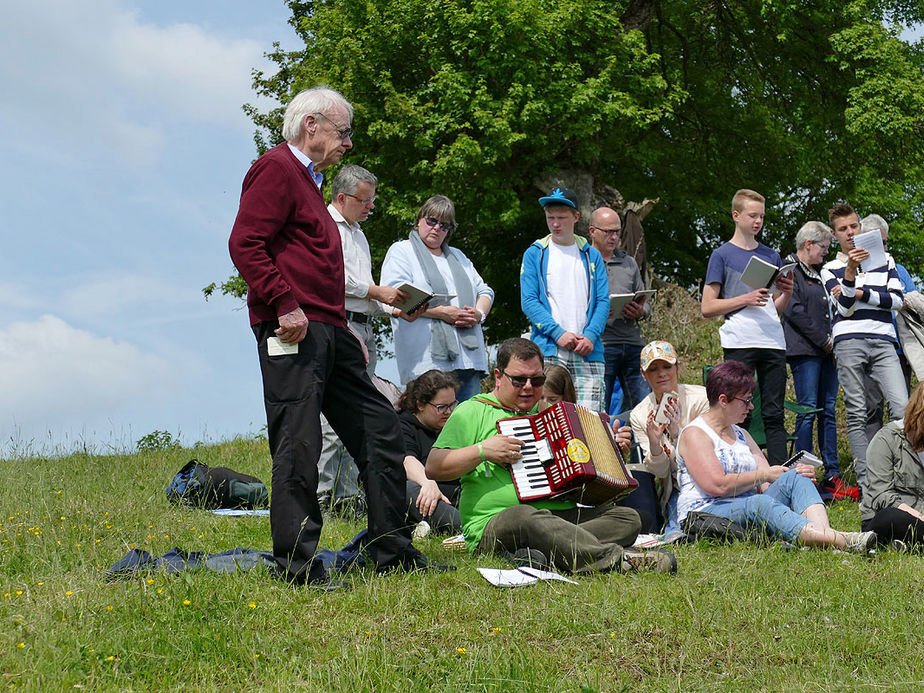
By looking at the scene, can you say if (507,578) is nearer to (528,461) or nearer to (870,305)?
(528,461)

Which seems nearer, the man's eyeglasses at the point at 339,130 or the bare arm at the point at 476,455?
the man's eyeglasses at the point at 339,130

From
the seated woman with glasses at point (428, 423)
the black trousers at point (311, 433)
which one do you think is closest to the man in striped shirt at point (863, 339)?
the seated woman with glasses at point (428, 423)

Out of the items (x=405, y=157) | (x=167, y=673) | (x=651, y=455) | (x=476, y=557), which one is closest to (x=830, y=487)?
(x=651, y=455)

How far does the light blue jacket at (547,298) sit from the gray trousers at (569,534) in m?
2.27

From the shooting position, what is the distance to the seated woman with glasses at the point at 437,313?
8016mm

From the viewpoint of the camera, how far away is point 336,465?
770cm

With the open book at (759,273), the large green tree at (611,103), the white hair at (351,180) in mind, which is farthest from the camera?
the large green tree at (611,103)

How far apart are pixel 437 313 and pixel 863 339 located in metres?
3.90

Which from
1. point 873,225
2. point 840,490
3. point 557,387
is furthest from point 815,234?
point 557,387

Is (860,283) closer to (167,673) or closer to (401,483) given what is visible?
(401,483)

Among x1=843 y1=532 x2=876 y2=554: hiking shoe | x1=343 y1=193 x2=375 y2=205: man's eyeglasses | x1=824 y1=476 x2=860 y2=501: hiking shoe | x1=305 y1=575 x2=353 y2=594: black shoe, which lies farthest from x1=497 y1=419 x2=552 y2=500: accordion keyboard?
x1=824 y1=476 x2=860 y2=501: hiking shoe

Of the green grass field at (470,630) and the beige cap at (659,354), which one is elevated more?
the beige cap at (659,354)

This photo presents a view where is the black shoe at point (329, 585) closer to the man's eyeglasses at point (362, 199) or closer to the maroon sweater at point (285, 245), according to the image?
the maroon sweater at point (285, 245)

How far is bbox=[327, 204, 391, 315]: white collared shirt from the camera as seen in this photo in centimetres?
742
